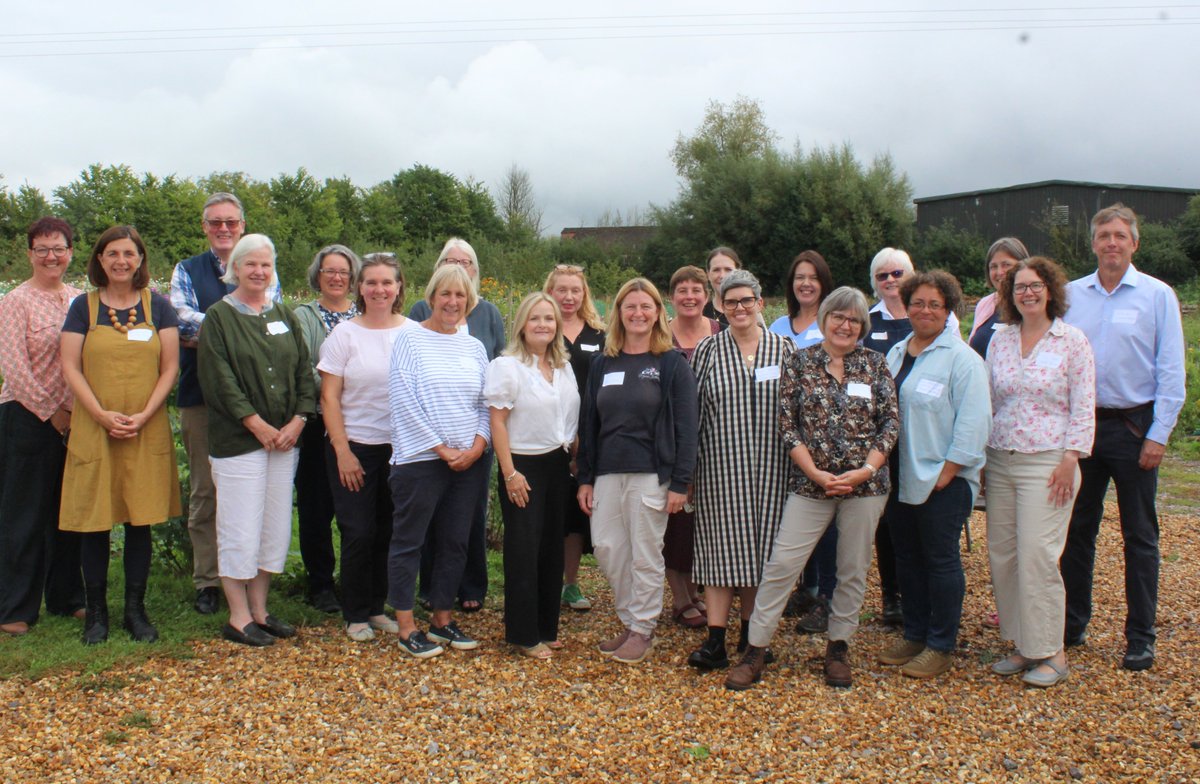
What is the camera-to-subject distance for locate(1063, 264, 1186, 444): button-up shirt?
4297 mm

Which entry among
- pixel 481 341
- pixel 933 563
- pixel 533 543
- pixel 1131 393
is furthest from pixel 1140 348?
pixel 481 341

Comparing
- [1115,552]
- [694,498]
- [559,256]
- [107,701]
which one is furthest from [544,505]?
[559,256]

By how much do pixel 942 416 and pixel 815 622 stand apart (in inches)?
58.6

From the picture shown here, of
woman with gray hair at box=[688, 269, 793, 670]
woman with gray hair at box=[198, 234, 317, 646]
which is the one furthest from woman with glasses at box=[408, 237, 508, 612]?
woman with gray hair at box=[688, 269, 793, 670]

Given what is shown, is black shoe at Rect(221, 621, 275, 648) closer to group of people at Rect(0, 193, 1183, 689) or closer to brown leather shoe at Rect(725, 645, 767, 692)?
group of people at Rect(0, 193, 1183, 689)

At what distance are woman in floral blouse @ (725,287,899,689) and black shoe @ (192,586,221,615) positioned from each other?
286cm

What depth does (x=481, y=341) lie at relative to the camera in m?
4.95

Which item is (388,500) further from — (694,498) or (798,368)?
(798,368)

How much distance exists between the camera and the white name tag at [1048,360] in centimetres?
410

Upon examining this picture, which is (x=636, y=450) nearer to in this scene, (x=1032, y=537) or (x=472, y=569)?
(x=472, y=569)

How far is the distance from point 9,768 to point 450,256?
317 centimetres

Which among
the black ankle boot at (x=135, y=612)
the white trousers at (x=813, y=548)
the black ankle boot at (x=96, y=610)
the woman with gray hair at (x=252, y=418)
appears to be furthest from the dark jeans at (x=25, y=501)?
the white trousers at (x=813, y=548)

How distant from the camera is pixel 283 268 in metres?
27.8

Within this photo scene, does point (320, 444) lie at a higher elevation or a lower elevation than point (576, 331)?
lower
